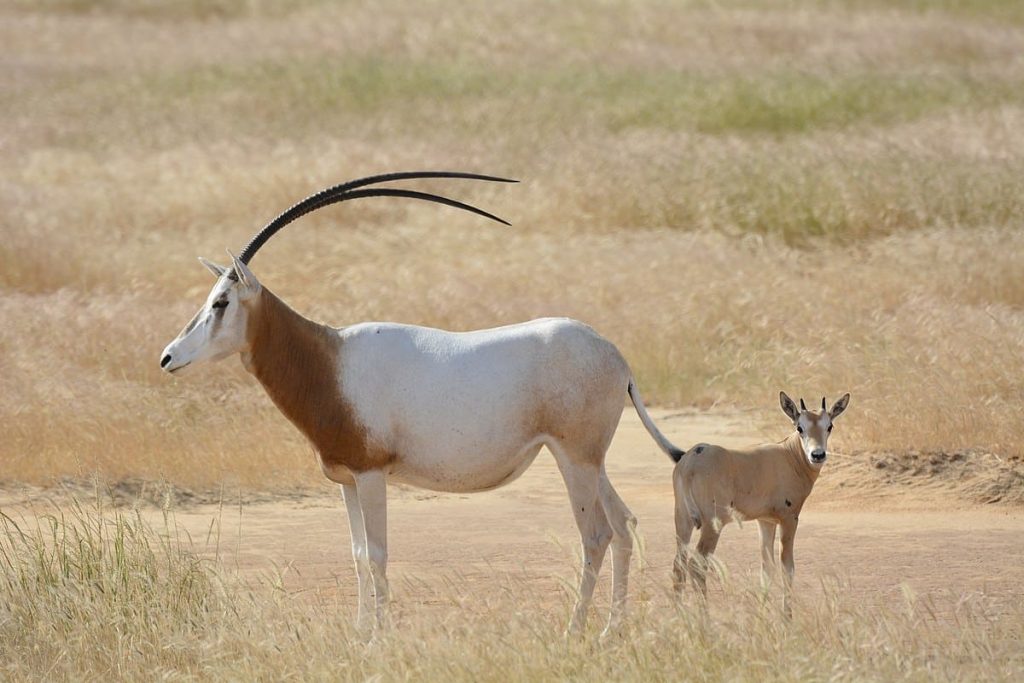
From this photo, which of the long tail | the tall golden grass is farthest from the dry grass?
the tall golden grass

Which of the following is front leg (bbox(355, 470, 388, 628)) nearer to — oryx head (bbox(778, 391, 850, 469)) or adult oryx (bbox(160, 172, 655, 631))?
adult oryx (bbox(160, 172, 655, 631))

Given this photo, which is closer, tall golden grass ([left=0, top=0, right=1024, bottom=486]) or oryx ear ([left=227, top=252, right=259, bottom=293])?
oryx ear ([left=227, top=252, right=259, bottom=293])

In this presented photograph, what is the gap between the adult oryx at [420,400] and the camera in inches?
290

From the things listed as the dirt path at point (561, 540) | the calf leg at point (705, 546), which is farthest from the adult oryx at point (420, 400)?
the dirt path at point (561, 540)

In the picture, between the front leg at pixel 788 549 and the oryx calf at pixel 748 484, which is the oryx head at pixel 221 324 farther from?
the front leg at pixel 788 549

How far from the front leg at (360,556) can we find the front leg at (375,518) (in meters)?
0.05

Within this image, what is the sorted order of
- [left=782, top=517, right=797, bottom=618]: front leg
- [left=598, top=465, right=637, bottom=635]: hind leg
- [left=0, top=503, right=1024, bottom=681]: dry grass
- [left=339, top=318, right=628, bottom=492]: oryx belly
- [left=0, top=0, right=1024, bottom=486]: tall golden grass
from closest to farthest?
[left=0, top=503, right=1024, bottom=681]: dry grass, [left=339, top=318, right=628, bottom=492]: oryx belly, [left=598, top=465, right=637, bottom=635]: hind leg, [left=782, top=517, right=797, bottom=618]: front leg, [left=0, top=0, right=1024, bottom=486]: tall golden grass

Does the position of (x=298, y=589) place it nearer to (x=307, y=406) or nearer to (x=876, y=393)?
(x=307, y=406)

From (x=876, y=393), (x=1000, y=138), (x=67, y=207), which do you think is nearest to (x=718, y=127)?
(x=1000, y=138)

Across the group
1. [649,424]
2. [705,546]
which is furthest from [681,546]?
[649,424]

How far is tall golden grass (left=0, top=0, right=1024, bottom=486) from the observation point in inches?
493

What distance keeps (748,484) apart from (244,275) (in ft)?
9.03

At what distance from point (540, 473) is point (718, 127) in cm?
1617

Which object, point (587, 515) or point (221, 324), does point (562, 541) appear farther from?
point (221, 324)
